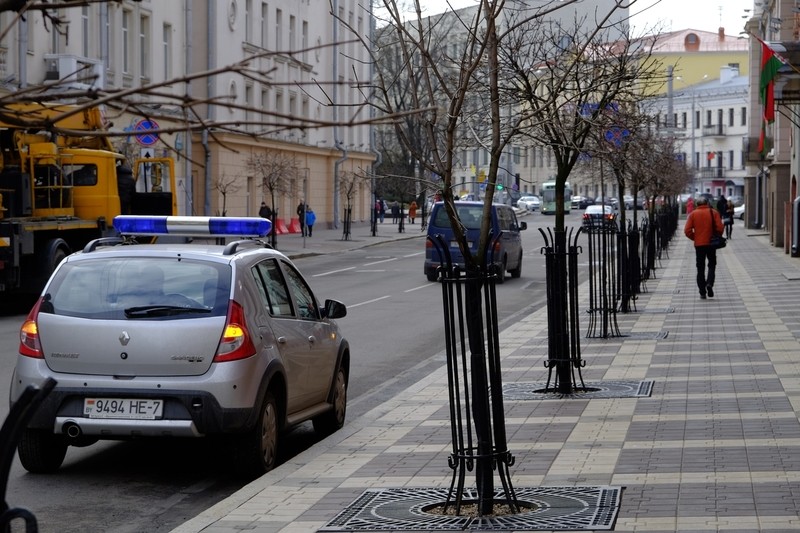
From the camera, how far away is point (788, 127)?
160 ft

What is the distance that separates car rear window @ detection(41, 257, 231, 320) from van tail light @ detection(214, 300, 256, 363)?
0.23ft

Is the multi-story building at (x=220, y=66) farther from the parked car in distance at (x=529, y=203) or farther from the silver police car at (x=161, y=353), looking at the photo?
the parked car in distance at (x=529, y=203)

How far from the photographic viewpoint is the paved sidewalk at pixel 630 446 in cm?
675

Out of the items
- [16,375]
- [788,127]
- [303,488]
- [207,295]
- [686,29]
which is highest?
[686,29]

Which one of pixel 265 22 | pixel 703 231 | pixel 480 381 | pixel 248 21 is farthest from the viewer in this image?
pixel 265 22

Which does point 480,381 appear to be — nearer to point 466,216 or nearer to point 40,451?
point 40,451

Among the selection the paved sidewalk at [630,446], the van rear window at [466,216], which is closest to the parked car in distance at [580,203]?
the van rear window at [466,216]

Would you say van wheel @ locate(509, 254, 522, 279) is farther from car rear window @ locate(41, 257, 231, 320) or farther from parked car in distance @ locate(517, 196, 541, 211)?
parked car in distance @ locate(517, 196, 541, 211)

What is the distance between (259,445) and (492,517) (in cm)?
210

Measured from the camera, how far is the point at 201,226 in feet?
33.1

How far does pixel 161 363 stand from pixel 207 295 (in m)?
0.58

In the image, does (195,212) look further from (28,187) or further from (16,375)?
(16,375)

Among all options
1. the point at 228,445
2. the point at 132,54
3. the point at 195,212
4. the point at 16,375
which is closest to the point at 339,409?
the point at 228,445

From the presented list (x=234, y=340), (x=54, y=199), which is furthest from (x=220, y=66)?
(x=234, y=340)
